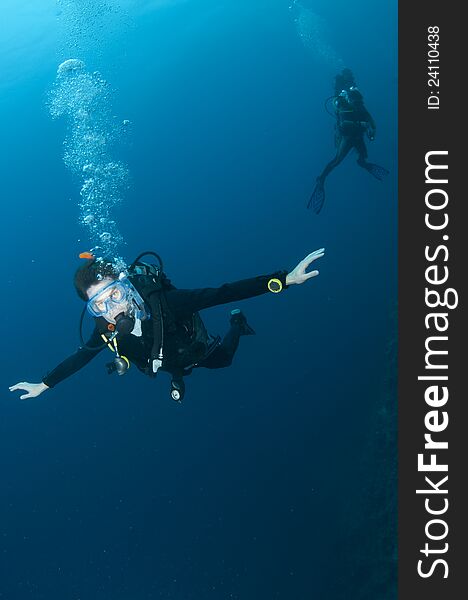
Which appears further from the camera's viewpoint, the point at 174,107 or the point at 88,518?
the point at 174,107

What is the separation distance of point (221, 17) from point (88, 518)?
45349 millimetres

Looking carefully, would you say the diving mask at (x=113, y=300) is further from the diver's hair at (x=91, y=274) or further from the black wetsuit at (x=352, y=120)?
the black wetsuit at (x=352, y=120)

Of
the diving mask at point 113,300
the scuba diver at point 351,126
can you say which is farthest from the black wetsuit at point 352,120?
the diving mask at point 113,300

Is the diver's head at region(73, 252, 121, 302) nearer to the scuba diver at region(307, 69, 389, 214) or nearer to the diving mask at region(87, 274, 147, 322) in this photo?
the diving mask at region(87, 274, 147, 322)

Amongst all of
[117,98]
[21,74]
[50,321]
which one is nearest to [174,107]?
[117,98]

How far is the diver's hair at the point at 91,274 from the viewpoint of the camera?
411 centimetres

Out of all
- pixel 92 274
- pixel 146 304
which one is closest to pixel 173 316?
pixel 146 304

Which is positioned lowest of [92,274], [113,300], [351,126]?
[113,300]

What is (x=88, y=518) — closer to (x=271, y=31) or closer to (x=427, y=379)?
(x=427, y=379)

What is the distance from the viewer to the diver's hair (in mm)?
4105

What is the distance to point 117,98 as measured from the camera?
44875mm

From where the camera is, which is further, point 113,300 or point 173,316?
point 173,316

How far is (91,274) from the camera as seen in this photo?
4.12 meters

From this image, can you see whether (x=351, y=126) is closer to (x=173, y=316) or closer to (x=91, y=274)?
(x=173, y=316)
